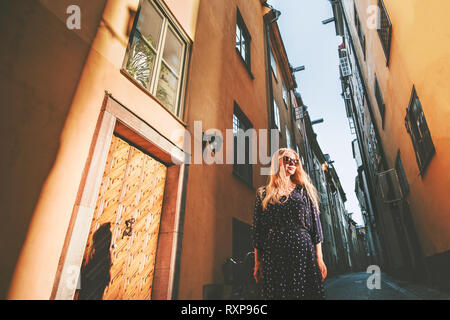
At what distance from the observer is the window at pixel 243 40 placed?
8.58 m

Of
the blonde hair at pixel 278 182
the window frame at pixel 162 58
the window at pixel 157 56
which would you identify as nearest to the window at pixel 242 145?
the window frame at pixel 162 58

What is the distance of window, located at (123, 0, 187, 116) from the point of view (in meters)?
3.73

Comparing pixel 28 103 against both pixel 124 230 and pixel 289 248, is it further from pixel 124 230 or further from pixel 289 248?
pixel 289 248

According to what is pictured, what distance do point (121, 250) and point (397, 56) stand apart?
7282 mm

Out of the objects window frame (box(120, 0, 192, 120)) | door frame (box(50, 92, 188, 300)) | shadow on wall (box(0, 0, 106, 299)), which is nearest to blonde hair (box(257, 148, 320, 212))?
door frame (box(50, 92, 188, 300))

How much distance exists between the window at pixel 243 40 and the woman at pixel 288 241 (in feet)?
23.1

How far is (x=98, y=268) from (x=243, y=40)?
28.7 feet

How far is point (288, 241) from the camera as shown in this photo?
81.6 inches

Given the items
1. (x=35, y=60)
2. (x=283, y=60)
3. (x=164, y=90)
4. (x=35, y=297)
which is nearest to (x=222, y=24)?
(x=164, y=90)

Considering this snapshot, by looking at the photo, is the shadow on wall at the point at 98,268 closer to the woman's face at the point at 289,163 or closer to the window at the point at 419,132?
the woman's face at the point at 289,163

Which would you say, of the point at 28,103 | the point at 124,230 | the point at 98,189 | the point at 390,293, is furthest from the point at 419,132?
the point at 28,103

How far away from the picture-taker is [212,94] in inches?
222

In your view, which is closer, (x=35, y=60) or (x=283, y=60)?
(x=35, y=60)
